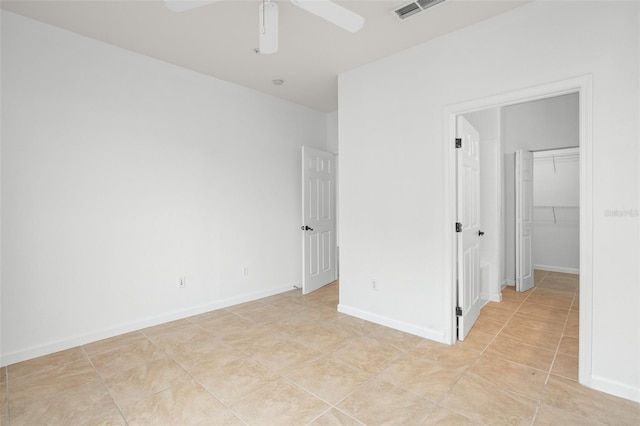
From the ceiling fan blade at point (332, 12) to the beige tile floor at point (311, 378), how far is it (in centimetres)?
234

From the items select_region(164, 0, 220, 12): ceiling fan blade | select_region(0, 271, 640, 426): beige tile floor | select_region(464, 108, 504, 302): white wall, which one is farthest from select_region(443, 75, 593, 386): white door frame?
select_region(164, 0, 220, 12): ceiling fan blade

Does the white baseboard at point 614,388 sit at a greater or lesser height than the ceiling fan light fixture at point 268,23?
lesser

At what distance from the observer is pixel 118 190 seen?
311cm

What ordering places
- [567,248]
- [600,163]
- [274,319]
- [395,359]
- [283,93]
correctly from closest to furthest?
[600,163], [395,359], [274,319], [283,93], [567,248]

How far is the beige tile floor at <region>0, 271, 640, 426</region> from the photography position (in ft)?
6.28

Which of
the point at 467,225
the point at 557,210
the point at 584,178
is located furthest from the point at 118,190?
the point at 557,210

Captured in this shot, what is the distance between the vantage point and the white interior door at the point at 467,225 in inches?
115

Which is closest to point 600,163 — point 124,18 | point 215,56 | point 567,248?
point 215,56

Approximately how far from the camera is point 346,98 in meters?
3.65

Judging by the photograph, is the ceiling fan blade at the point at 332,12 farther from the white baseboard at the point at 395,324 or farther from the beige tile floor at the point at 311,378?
the white baseboard at the point at 395,324

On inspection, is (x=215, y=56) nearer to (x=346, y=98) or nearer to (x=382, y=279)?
(x=346, y=98)

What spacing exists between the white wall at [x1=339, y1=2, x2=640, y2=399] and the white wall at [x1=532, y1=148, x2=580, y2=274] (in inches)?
169

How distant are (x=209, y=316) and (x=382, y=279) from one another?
199 cm

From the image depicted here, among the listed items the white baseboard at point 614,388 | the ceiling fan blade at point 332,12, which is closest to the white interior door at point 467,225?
the white baseboard at point 614,388
